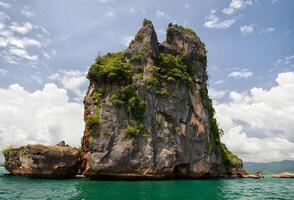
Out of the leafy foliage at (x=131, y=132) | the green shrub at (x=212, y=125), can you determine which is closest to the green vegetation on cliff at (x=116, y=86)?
the leafy foliage at (x=131, y=132)

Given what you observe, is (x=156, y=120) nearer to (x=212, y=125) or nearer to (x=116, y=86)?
(x=116, y=86)

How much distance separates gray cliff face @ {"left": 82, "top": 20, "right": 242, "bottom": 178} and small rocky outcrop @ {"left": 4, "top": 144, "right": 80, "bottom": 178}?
245cm

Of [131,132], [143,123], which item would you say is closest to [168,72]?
[143,123]

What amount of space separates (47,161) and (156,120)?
16177mm

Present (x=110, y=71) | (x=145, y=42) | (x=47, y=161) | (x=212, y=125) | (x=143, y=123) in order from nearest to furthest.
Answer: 1. (x=47, y=161)
2. (x=143, y=123)
3. (x=110, y=71)
4. (x=145, y=42)
5. (x=212, y=125)

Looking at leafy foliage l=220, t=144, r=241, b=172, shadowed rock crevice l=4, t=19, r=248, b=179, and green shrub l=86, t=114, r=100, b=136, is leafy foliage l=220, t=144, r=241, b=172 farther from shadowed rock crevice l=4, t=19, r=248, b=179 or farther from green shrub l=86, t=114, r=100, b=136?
green shrub l=86, t=114, r=100, b=136

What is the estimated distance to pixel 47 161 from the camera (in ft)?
144

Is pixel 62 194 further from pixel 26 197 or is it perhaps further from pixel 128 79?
pixel 128 79

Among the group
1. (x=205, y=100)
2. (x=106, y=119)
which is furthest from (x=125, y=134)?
(x=205, y=100)

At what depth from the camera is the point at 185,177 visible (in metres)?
51.1

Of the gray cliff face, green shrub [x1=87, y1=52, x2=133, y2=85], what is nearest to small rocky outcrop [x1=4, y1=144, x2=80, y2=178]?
the gray cliff face

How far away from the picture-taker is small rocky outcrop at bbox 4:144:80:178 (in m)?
44.1

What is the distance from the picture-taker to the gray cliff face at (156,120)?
44.5 metres

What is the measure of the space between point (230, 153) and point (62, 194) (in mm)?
44954
